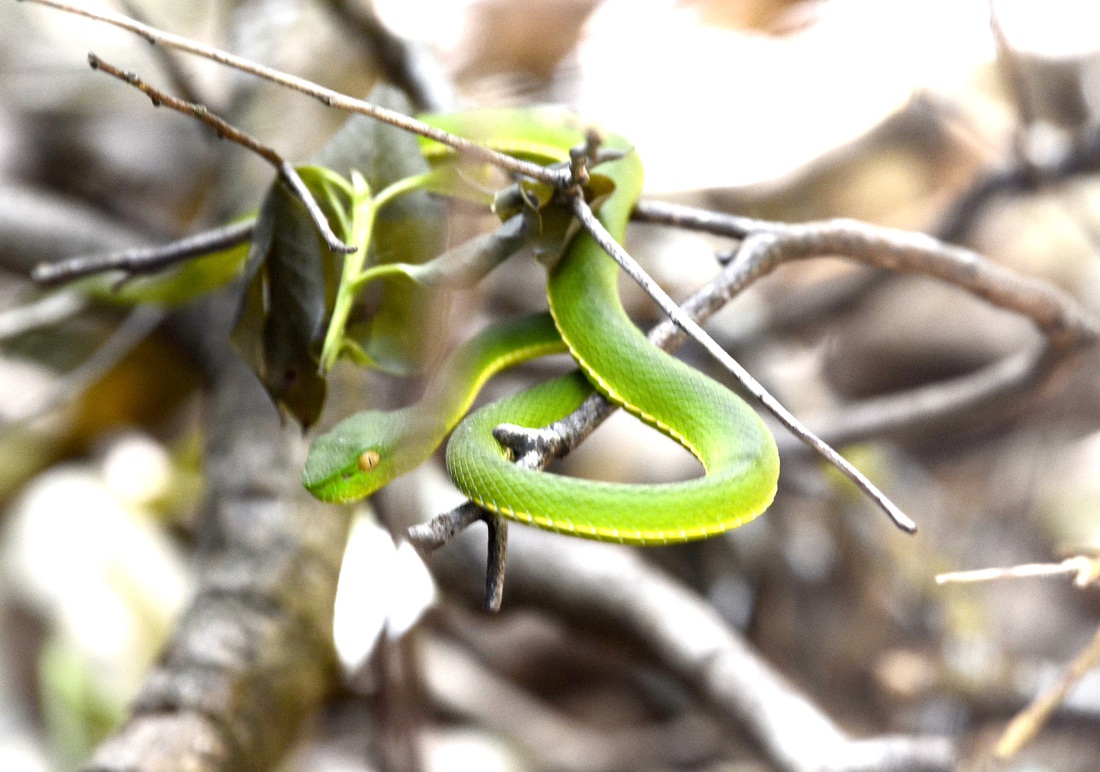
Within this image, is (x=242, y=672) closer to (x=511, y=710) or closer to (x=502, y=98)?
(x=511, y=710)

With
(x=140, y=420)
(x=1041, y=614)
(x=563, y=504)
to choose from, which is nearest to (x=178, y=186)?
(x=140, y=420)

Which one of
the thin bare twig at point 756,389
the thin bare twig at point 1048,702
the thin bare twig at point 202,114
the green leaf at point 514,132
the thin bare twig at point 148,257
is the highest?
the green leaf at point 514,132

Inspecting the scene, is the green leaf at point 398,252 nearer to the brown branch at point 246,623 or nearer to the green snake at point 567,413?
the green snake at point 567,413

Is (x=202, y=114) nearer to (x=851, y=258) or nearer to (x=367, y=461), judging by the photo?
(x=367, y=461)

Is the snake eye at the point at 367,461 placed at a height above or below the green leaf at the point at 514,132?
below

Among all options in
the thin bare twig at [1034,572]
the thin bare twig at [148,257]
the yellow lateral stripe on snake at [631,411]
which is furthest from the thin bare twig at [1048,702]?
the thin bare twig at [148,257]

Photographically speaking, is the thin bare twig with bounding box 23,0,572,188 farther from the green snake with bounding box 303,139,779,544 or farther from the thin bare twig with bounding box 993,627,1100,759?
the thin bare twig with bounding box 993,627,1100,759

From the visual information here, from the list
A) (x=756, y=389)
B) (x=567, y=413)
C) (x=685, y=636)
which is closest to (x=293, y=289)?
(x=567, y=413)

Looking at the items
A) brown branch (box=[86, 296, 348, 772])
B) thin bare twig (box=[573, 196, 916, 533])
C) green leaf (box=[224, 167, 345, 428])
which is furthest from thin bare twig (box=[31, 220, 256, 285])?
thin bare twig (box=[573, 196, 916, 533])
